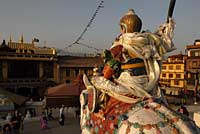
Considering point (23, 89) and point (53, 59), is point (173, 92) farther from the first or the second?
point (23, 89)

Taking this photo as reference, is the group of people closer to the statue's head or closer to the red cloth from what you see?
the red cloth

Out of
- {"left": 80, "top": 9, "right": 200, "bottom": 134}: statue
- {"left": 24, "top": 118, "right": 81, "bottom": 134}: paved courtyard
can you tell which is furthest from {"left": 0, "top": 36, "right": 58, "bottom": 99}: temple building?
{"left": 80, "top": 9, "right": 200, "bottom": 134}: statue

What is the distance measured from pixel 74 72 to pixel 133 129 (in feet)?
110

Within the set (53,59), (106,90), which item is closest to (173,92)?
(53,59)

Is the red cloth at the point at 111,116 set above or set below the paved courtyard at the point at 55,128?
above

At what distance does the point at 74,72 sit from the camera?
3681cm

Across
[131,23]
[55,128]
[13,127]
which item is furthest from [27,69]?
[131,23]

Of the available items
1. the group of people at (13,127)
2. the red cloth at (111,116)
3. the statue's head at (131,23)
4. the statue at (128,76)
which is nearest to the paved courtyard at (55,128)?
the group of people at (13,127)

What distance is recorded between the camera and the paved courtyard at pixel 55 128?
12159mm

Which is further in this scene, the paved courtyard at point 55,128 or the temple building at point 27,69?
the temple building at point 27,69

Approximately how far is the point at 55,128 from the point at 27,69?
21104 millimetres

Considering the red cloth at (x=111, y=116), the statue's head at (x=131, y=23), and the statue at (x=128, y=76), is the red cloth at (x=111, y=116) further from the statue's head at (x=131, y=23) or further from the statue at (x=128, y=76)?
the statue's head at (x=131, y=23)

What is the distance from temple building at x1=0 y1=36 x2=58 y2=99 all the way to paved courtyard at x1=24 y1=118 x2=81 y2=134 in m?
16.8

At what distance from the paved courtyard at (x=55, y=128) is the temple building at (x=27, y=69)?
16.8 metres
